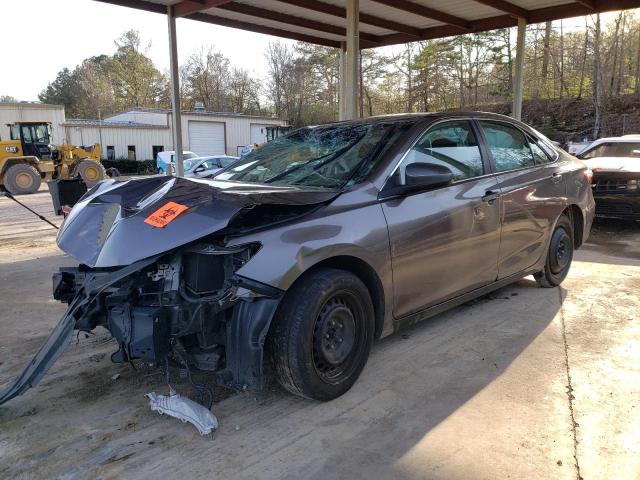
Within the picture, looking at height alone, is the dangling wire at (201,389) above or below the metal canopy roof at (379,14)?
below

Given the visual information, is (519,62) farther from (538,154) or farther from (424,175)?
(424,175)

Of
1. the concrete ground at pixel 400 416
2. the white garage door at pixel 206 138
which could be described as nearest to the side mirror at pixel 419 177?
the concrete ground at pixel 400 416

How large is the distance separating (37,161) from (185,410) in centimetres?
2175

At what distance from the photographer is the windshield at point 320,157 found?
352 centimetres

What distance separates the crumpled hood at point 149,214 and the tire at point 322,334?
0.52 meters

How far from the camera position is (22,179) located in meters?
20.1

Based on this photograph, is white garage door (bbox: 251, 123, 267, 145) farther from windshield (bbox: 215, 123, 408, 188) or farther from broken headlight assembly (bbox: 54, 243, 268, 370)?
broken headlight assembly (bbox: 54, 243, 268, 370)

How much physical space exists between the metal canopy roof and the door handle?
5.72m

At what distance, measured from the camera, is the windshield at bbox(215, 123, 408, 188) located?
352 centimetres

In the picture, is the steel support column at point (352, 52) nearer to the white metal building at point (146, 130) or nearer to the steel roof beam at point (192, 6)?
the steel roof beam at point (192, 6)

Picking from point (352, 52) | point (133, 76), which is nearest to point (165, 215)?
point (352, 52)

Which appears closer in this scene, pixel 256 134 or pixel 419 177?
pixel 419 177

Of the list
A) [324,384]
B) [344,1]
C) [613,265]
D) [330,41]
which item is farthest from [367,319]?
[330,41]

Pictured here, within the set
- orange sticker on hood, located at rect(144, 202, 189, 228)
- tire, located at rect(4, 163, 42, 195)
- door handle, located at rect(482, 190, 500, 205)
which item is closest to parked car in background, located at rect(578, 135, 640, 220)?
door handle, located at rect(482, 190, 500, 205)
